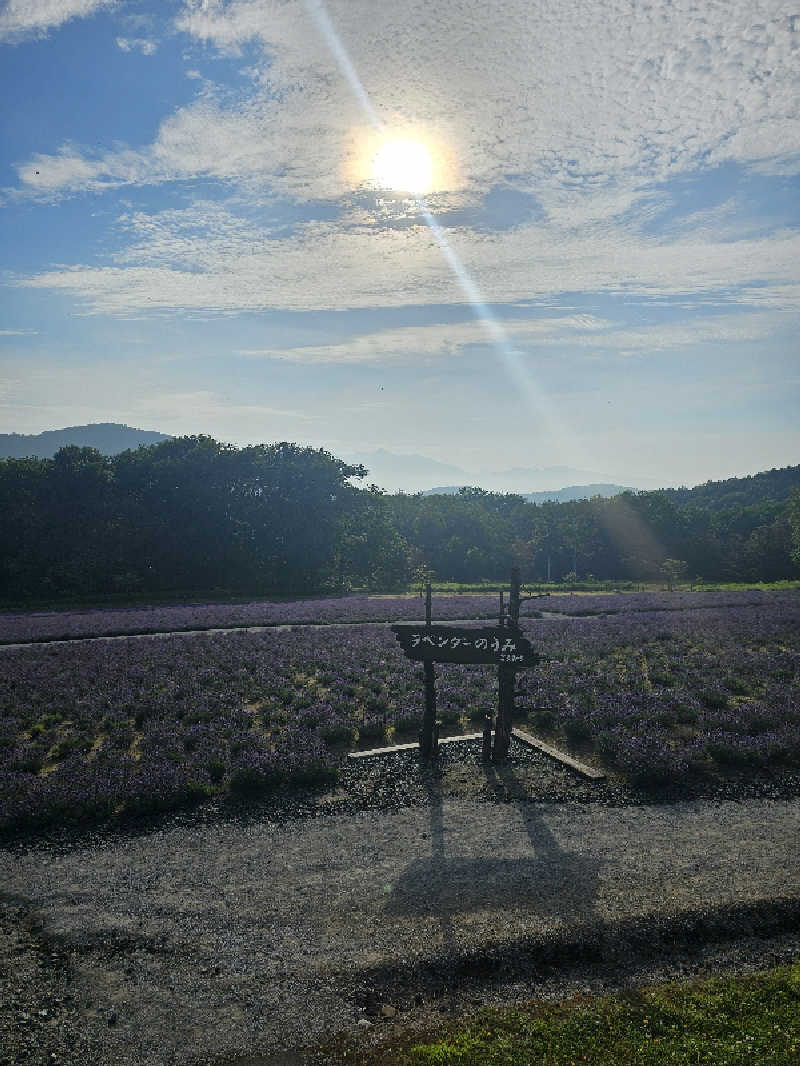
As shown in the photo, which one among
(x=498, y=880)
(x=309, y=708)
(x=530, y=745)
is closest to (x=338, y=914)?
(x=498, y=880)

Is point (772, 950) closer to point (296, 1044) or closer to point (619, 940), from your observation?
point (619, 940)

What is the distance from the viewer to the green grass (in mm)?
5633

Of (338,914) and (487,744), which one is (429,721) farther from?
(338,914)

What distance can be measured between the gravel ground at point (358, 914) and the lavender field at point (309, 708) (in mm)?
1124

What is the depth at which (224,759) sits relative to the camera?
12914 millimetres

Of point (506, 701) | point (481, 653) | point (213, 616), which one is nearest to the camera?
point (481, 653)

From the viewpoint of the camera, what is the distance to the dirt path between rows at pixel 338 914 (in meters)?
6.35

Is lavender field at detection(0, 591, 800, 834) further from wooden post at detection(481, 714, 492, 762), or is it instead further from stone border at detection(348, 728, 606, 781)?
wooden post at detection(481, 714, 492, 762)

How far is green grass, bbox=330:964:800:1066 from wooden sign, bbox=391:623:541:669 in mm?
6428

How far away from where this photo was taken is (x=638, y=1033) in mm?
5949

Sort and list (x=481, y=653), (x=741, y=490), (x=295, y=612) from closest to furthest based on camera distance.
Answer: (x=481, y=653) < (x=295, y=612) < (x=741, y=490)

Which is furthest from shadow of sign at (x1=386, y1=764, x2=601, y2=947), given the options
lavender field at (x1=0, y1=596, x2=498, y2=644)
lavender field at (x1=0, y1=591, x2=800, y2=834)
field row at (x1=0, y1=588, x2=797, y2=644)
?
lavender field at (x1=0, y1=596, x2=498, y2=644)

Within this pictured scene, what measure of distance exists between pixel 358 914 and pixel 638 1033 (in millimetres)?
3277

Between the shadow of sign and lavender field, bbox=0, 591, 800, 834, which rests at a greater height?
lavender field, bbox=0, 591, 800, 834
